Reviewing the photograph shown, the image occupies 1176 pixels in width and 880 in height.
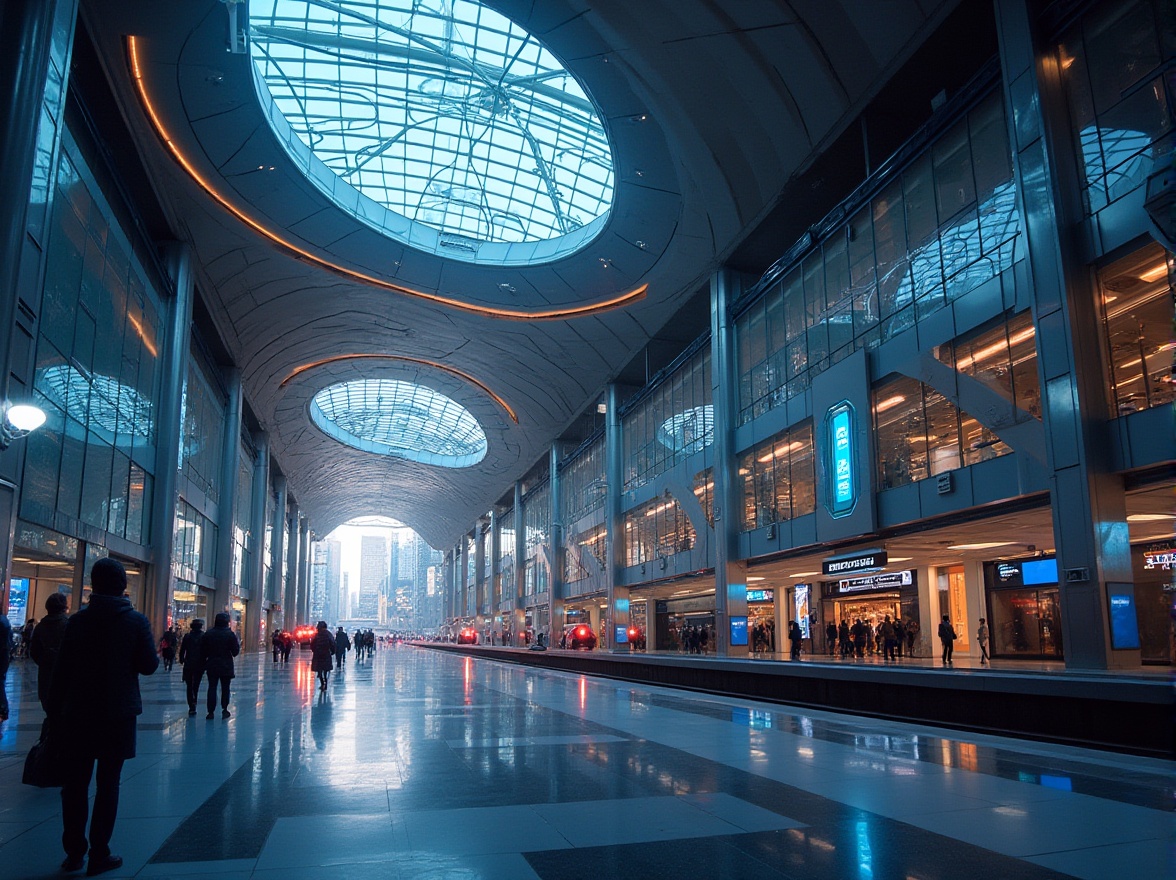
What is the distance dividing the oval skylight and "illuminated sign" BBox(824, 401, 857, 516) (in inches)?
401

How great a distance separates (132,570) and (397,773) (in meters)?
22.2

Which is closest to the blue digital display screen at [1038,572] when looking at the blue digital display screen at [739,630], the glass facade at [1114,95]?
the blue digital display screen at [739,630]

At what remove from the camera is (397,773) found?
6.73 metres

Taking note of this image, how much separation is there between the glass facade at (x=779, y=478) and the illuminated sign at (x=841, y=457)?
1.83 metres

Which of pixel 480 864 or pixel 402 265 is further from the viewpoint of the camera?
pixel 402 265

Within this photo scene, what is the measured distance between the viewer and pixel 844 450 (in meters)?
22.2

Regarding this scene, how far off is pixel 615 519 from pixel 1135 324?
90.9ft

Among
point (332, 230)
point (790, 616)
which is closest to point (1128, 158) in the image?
point (332, 230)

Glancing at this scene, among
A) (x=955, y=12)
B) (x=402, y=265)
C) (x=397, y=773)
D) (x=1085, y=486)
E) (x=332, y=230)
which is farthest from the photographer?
(x=402, y=265)

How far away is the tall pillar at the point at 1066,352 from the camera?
13680mm

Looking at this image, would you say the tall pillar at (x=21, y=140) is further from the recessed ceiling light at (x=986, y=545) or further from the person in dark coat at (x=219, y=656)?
the recessed ceiling light at (x=986, y=545)

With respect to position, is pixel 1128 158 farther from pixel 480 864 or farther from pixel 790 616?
pixel 790 616

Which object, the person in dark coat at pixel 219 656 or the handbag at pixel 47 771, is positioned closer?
the handbag at pixel 47 771

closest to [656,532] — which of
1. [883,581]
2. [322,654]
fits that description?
[883,581]
